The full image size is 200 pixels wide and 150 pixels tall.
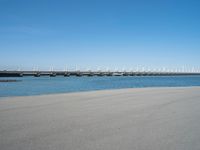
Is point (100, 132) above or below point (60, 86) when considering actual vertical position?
above

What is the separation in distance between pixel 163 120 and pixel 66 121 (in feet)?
8.70

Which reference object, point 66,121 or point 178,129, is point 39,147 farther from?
point 178,129

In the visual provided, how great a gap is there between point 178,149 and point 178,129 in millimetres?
1580

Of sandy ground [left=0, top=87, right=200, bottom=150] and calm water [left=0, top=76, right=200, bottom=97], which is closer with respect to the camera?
sandy ground [left=0, top=87, right=200, bottom=150]

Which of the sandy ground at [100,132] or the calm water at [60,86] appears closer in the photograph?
the sandy ground at [100,132]

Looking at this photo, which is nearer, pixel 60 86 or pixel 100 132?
pixel 100 132

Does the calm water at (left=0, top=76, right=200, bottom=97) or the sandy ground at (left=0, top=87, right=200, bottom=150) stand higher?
the sandy ground at (left=0, top=87, right=200, bottom=150)

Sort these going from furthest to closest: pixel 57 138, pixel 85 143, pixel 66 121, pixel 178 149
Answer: pixel 66 121 → pixel 57 138 → pixel 85 143 → pixel 178 149

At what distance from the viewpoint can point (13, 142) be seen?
16.3 feet

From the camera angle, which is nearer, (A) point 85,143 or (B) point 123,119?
(A) point 85,143

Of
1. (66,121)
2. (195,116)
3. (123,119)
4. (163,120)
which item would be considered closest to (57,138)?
(66,121)

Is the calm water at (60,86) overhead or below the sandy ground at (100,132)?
below

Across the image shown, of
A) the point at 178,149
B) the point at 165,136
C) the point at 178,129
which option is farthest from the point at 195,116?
the point at 178,149

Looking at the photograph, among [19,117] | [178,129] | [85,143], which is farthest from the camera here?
[19,117]
